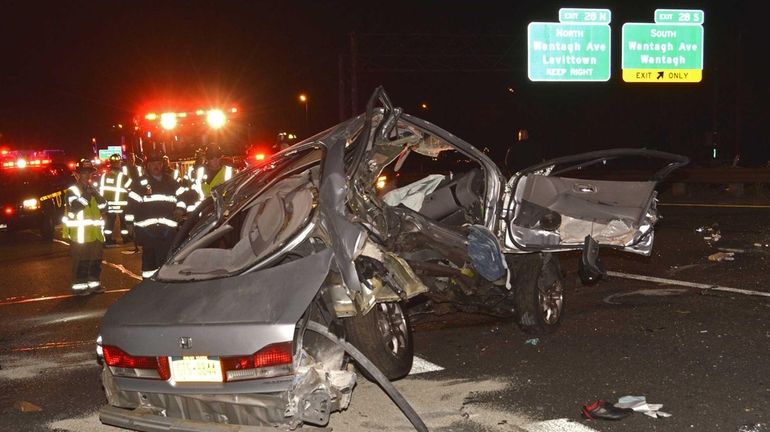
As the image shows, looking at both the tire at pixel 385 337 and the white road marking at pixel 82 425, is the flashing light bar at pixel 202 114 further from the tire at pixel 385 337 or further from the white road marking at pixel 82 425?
the tire at pixel 385 337

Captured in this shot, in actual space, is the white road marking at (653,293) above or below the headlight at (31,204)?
above

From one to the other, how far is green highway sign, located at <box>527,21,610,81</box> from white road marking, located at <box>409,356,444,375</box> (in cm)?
2183

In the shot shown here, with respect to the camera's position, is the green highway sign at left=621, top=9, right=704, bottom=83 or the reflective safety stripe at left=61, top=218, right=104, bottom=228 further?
the green highway sign at left=621, top=9, right=704, bottom=83

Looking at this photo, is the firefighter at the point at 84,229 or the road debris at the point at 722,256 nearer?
the road debris at the point at 722,256

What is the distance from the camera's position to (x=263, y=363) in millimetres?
4445

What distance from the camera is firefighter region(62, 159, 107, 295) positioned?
10.9 meters

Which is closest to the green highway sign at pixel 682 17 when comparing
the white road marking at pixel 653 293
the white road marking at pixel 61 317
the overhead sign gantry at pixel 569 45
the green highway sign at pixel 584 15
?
the green highway sign at pixel 584 15

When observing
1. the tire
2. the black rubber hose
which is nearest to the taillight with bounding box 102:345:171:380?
the black rubber hose

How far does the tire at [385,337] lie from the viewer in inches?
214

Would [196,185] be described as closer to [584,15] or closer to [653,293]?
[653,293]

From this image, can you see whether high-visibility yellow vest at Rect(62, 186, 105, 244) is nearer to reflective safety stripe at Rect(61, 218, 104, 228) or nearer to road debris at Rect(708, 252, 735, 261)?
reflective safety stripe at Rect(61, 218, 104, 228)

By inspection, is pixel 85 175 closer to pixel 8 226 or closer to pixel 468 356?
pixel 468 356

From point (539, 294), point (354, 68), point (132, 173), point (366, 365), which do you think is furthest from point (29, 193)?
point (366, 365)

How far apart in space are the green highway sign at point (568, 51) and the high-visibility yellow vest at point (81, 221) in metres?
19.0
